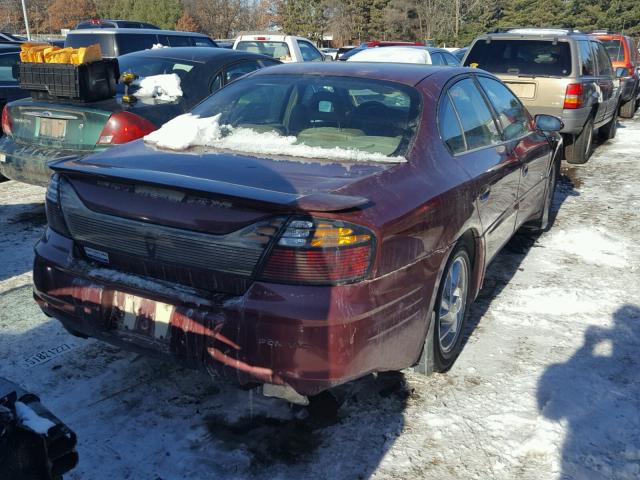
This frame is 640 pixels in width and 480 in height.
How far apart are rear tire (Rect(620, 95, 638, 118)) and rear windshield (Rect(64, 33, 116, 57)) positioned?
11968 mm

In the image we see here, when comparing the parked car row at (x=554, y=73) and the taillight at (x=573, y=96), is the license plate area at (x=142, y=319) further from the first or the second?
the taillight at (x=573, y=96)

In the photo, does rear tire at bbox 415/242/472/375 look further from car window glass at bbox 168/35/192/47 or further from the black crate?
car window glass at bbox 168/35/192/47

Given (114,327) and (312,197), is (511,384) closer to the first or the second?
(312,197)

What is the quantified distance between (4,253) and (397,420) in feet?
11.8

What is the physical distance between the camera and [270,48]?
1328 centimetres

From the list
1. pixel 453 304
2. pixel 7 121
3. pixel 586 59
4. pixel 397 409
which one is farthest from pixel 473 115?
pixel 586 59

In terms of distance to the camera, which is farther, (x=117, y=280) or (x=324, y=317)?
(x=117, y=280)

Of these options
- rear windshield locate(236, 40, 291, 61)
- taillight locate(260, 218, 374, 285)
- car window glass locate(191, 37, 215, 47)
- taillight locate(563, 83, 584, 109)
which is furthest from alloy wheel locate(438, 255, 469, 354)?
rear windshield locate(236, 40, 291, 61)

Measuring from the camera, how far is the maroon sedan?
8.11 feet

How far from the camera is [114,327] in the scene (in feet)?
9.15

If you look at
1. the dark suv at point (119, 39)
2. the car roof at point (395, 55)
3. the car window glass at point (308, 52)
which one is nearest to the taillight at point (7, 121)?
the dark suv at point (119, 39)

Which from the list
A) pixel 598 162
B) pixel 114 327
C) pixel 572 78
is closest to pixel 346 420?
pixel 114 327

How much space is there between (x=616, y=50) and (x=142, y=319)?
53.0 feet

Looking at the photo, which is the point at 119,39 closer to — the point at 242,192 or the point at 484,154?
the point at 484,154
